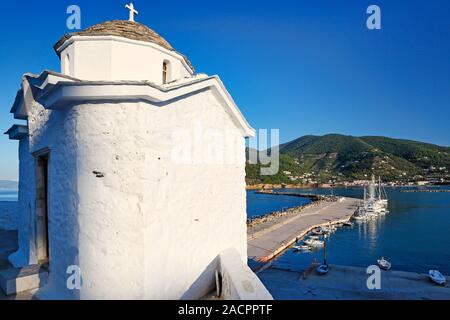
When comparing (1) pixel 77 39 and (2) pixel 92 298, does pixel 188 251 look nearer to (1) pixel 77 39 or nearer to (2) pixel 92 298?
(2) pixel 92 298

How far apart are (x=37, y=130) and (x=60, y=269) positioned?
3058 mm

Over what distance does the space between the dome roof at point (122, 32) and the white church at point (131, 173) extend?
4cm

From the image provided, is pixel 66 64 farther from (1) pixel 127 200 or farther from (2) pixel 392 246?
(2) pixel 392 246

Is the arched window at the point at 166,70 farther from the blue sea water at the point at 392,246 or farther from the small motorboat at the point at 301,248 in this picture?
the small motorboat at the point at 301,248

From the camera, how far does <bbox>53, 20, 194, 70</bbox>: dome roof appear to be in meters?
5.80

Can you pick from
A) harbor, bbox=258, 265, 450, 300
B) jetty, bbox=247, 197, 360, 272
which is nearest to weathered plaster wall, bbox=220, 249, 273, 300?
harbor, bbox=258, 265, 450, 300

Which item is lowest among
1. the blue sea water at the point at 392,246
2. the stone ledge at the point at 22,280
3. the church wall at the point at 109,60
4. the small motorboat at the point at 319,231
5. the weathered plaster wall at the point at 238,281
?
the blue sea water at the point at 392,246

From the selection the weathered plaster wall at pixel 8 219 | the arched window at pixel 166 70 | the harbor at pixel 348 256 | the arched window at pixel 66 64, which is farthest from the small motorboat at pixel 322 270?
the arched window at pixel 66 64

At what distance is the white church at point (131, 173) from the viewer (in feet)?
14.0

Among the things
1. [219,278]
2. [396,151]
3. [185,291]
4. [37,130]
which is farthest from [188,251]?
[396,151]

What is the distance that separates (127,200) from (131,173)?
0.42m

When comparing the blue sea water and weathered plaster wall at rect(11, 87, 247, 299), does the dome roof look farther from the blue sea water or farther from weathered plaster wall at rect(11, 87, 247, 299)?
the blue sea water

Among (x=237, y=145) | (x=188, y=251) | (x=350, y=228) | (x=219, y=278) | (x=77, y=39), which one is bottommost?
(x=350, y=228)

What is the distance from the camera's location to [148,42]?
19.6 ft
